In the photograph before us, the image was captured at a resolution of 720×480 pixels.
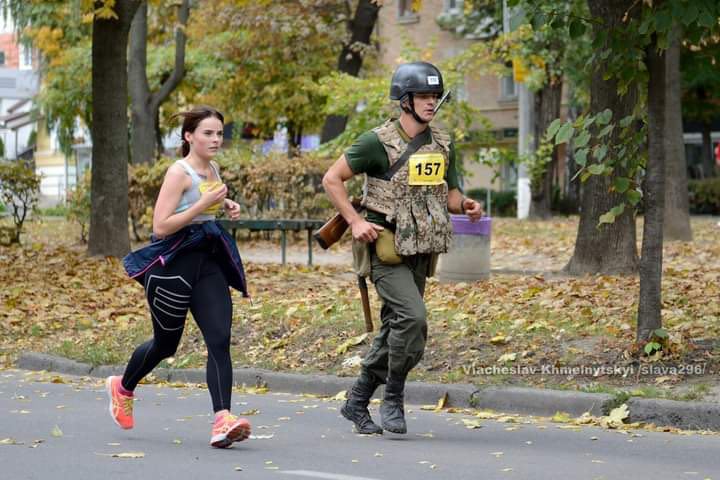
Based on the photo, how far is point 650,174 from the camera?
989 centimetres

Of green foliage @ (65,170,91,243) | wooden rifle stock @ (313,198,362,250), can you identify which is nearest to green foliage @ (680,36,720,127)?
green foliage @ (65,170,91,243)

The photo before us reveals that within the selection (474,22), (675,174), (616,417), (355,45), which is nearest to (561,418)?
(616,417)

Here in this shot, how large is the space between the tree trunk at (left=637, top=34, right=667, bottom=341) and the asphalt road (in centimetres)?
158

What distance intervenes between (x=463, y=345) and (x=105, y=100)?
10793mm

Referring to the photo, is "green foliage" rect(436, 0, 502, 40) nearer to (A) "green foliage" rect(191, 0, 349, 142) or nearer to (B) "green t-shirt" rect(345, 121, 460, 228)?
(A) "green foliage" rect(191, 0, 349, 142)

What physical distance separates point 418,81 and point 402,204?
66 centimetres

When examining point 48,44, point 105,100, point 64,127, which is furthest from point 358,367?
A: point 64,127

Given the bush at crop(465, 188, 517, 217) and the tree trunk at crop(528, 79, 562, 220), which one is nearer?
the tree trunk at crop(528, 79, 562, 220)

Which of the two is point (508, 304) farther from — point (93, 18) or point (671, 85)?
point (671, 85)

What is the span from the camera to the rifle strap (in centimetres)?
768

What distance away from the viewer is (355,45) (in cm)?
3023

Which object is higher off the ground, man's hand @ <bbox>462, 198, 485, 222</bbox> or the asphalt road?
man's hand @ <bbox>462, 198, 485, 222</bbox>

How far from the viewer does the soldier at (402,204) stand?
7.63 meters

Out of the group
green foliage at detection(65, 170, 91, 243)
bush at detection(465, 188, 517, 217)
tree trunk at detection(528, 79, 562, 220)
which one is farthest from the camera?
bush at detection(465, 188, 517, 217)
